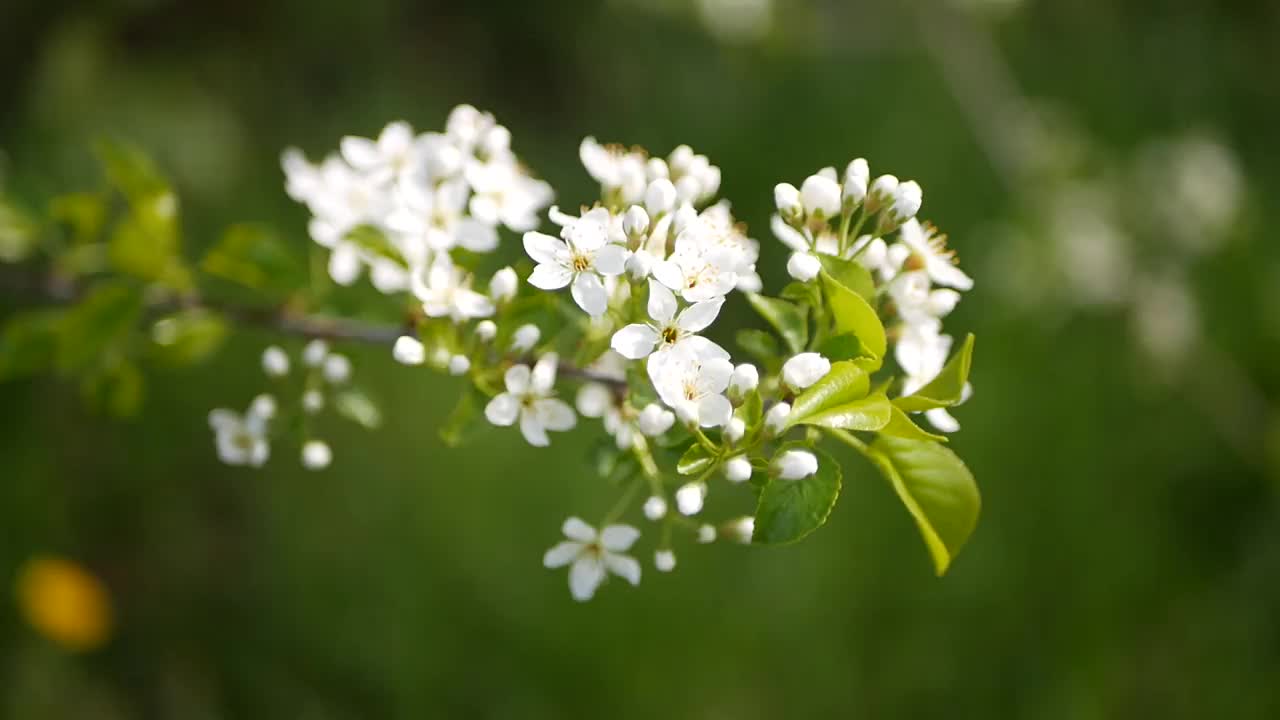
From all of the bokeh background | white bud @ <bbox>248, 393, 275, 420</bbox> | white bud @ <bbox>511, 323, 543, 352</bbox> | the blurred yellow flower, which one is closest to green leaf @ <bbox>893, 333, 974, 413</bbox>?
Answer: white bud @ <bbox>511, 323, 543, 352</bbox>

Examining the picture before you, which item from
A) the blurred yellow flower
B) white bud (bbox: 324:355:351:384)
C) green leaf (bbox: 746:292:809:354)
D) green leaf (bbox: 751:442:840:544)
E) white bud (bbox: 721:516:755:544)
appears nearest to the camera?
green leaf (bbox: 751:442:840:544)

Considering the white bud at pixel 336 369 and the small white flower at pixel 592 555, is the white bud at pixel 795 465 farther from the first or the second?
the white bud at pixel 336 369

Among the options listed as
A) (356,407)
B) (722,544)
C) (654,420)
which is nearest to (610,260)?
(654,420)

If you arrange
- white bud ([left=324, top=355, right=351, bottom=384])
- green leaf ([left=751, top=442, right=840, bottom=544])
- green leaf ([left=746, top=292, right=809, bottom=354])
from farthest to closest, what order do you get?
white bud ([left=324, top=355, right=351, bottom=384]), green leaf ([left=746, top=292, right=809, bottom=354]), green leaf ([left=751, top=442, right=840, bottom=544])

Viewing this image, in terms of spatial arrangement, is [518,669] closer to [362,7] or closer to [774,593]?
[774,593]

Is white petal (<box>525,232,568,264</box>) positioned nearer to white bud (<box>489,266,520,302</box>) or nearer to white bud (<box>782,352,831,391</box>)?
white bud (<box>489,266,520,302</box>)

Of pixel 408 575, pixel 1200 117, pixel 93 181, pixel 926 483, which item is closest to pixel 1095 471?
pixel 1200 117
